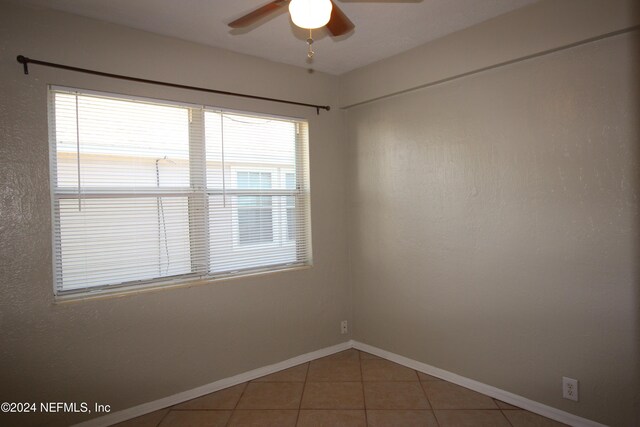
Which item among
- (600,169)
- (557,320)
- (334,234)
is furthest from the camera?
(334,234)

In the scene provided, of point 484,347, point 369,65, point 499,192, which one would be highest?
point 369,65

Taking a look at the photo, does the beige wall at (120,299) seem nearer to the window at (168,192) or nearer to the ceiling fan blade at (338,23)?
the window at (168,192)

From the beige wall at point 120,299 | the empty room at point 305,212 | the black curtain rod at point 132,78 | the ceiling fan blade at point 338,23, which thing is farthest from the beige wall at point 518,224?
the ceiling fan blade at point 338,23

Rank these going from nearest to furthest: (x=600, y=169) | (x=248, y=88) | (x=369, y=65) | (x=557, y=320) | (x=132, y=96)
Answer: (x=600, y=169), (x=557, y=320), (x=132, y=96), (x=248, y=88), (x=369, y=65)

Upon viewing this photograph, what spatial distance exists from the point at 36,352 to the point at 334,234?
7.72 ft

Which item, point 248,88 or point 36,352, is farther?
point 248,88

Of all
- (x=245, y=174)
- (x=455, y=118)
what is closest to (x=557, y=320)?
(x=455, y=118)

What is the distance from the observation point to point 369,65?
3.37 m

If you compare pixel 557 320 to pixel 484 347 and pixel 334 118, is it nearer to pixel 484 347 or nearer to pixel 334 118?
pixel 484 347

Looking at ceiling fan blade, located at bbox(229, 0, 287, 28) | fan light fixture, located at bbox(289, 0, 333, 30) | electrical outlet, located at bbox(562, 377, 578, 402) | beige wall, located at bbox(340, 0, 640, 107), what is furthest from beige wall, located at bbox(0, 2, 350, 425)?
electrical outlet, located at bbox(562, 377, 578, 402)

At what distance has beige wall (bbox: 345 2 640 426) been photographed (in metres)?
2.12

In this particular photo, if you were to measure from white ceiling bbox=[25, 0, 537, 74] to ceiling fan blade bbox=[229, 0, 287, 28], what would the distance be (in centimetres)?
27

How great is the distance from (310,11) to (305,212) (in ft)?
7.07

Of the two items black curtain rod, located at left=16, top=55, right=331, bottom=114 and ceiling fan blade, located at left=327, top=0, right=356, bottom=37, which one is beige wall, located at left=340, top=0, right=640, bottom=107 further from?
ceiling fan blade, located at left=327, top=0, right=356, bottom=37
